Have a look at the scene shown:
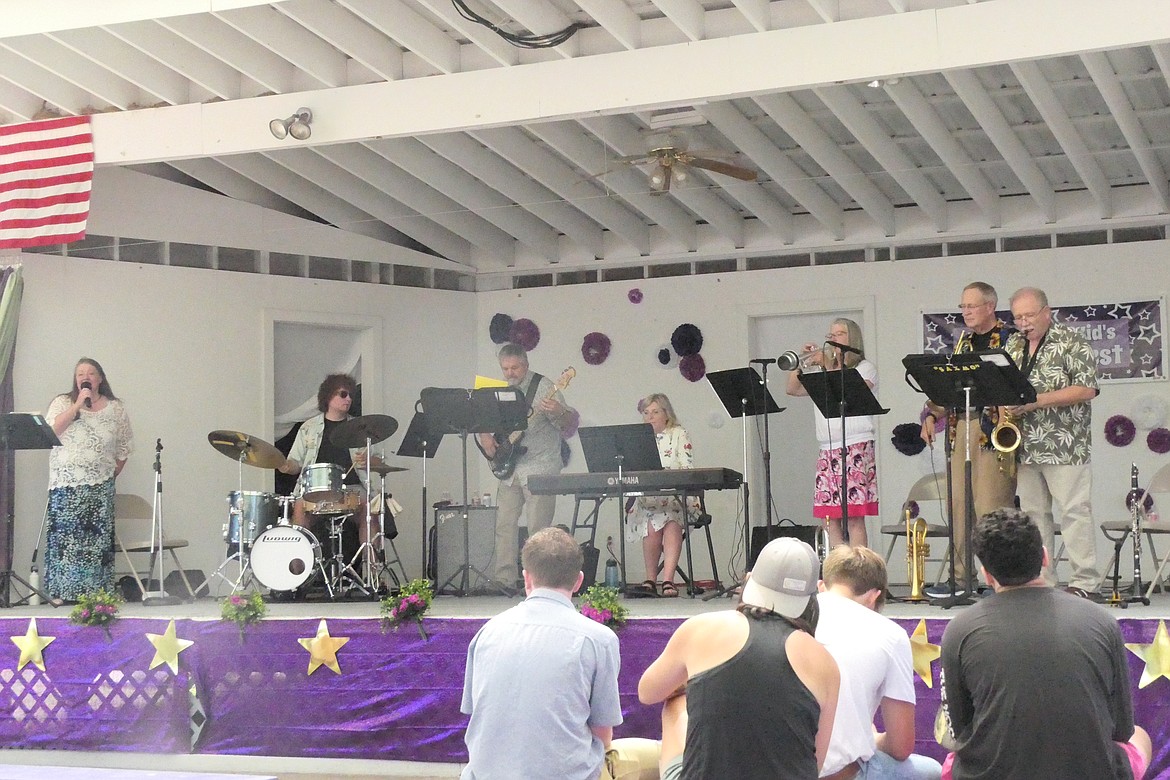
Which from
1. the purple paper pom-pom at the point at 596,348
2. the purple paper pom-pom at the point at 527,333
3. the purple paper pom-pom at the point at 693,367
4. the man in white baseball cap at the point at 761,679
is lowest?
the man in white baseball cap at the point at 761,679

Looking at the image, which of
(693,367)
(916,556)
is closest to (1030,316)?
(916,556)

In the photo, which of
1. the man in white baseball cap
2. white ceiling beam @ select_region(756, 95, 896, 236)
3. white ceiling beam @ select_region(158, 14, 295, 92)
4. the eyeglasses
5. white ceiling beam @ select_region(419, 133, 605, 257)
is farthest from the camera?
white ceiling beam @ select_region(419, 133, 605, 257)

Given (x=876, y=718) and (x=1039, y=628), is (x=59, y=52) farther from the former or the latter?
(x=1039, y=628)

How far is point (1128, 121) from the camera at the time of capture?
7957 mm

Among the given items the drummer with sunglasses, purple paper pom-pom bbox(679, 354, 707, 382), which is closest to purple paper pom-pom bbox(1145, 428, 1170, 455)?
purple paper pom-pom bbox(679, 354, 707, 382)

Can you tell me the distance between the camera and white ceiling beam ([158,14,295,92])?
706 cm

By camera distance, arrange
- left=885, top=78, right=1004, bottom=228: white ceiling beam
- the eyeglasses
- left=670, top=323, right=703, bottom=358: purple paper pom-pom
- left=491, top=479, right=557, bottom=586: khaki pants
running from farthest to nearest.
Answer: left=670, top=323, right=703, bottom=358: purple paper pom-pom → left=491, top=479, right=557, bottom=586: khaki pants → left=885, top=78, right=1004, bottom=228: white ceiling beam → the eyeglasses

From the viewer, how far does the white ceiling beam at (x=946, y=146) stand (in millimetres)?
7809

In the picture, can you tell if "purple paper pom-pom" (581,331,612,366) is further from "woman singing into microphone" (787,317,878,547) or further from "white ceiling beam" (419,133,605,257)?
"woman singing into microphone" (787,317,878,547)

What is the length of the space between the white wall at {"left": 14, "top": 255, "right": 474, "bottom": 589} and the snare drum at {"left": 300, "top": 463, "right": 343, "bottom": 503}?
1.83 m

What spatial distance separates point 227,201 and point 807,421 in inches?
202

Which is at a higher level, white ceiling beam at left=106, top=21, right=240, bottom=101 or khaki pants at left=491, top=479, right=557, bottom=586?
white ceiling beam at left=106, top=21, right=240, bottom=101

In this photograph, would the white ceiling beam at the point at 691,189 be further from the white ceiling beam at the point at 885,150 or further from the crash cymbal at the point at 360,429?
the crash cymbal at the point at 360,429

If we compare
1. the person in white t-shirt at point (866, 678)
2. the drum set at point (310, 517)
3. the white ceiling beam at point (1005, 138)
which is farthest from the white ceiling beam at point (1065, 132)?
the drum set at point (310, 517)
